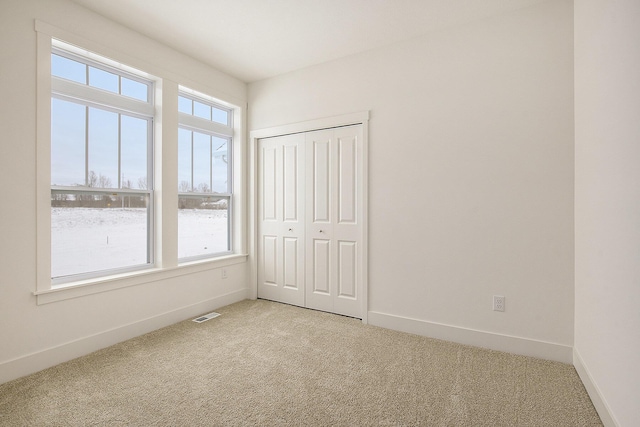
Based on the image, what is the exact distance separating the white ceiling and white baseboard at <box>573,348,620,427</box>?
109 inches

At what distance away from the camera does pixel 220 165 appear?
409 centimetres

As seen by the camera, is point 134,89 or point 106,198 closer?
point 106,198

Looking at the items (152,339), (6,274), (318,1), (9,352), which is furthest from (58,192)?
(318,1)

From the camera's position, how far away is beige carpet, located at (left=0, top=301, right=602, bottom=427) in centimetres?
183

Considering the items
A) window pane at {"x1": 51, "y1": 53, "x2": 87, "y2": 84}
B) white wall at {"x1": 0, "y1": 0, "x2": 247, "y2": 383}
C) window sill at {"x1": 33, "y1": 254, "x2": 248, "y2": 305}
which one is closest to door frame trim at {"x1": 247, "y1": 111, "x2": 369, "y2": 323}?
window sill at {"x1": 33, "y1": 254, "x2": 248, "y2": 305}

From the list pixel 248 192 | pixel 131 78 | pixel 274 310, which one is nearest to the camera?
pixel 131 78

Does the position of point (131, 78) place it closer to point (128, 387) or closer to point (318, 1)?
point (318, 1)

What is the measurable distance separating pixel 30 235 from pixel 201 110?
2.16m

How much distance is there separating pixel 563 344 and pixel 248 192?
3.62m

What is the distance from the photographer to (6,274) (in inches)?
87.6

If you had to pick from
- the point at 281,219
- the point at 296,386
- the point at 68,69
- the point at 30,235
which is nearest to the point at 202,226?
the point at 281,219

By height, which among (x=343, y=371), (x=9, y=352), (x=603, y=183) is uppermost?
(x=603, y=183)

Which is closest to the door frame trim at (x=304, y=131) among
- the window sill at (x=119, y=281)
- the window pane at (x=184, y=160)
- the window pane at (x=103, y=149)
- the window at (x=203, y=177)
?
the window at (x=203, y=177)

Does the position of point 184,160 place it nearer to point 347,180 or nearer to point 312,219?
point 312,219
